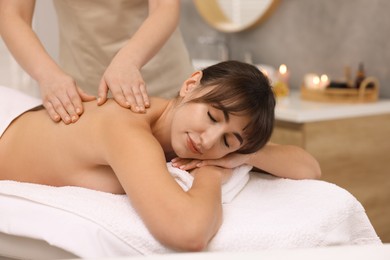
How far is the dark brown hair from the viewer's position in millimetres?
1259

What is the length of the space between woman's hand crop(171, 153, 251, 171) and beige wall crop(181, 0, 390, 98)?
6.39 feet

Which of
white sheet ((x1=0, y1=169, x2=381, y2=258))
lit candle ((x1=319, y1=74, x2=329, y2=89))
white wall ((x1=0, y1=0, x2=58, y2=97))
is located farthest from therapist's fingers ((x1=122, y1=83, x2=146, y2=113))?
lit candle ((x1=319, y1=74, x2=329, y2=89))

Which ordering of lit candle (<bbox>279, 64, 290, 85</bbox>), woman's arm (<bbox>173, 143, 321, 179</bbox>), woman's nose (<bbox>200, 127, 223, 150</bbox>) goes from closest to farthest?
woman's nose (<bbox>200, 127, 223, 150</bbox>), woman's arm (<bbox>173, 143, 321, 179</bbox>), lit candle (<bbox>279, 64, 290, 85</bbox>)

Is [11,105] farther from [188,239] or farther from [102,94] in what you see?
Result: [188,239]

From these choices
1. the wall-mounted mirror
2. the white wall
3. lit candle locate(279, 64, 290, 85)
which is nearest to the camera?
the white wall

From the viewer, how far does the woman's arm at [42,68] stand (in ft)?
4.57

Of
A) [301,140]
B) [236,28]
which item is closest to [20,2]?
[301,140]

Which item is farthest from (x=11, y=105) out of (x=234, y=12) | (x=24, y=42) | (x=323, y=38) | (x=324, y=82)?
(x=234, y=12)

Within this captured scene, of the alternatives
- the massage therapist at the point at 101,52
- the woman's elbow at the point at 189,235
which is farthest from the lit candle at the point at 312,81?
the woman's elbow at the point at 189,235

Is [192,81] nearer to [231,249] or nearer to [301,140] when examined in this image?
[231,249]

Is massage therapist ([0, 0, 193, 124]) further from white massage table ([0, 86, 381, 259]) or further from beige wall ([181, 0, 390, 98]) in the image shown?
beige wall ([181, 0, 390, 98])

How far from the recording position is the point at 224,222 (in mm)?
1142

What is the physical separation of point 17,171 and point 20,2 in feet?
1.53

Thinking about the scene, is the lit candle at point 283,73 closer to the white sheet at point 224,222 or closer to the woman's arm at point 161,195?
the white sheet at point 224,222
